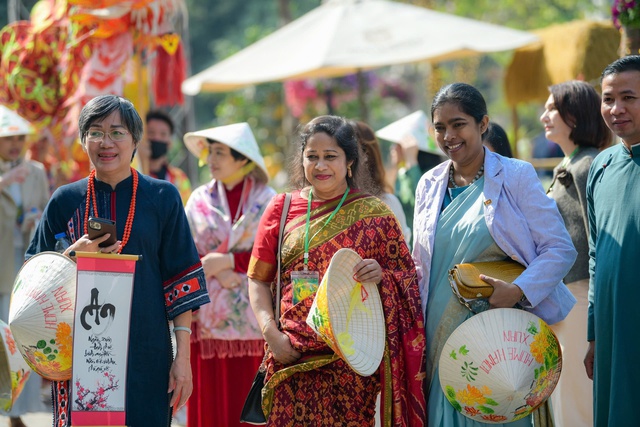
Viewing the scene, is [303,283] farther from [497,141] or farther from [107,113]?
[497,141]

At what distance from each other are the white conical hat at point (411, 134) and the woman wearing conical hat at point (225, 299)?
136 centimetres

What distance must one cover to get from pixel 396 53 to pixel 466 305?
5.23 meters

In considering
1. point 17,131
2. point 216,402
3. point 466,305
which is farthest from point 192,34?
point 466,305

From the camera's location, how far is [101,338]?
141 inches

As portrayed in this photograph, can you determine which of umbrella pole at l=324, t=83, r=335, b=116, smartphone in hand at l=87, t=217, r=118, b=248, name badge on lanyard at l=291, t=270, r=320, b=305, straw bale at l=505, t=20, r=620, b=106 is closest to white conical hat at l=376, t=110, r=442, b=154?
straw bale at l=505, t=20, r=620, b=106

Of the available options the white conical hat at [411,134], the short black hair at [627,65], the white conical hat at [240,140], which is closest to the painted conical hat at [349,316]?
the short black hair at [627,65]

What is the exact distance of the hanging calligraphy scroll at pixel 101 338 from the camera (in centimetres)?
355

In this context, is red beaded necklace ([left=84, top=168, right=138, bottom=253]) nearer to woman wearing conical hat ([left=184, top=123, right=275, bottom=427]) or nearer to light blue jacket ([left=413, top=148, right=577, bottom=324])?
light blue jacket ([left=413, top=148, right=577, bottom=324])

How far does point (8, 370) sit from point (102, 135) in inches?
56.7

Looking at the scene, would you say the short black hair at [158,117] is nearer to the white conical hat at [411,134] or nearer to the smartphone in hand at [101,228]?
the white conical hat at [411,134]

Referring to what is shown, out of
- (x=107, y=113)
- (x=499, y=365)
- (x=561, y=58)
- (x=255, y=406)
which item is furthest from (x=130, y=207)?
(x=561, y=58)

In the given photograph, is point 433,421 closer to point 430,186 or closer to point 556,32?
point 430,186

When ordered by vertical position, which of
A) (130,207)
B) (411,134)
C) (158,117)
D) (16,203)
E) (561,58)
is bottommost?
(130,207)

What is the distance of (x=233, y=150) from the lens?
5855 mm
